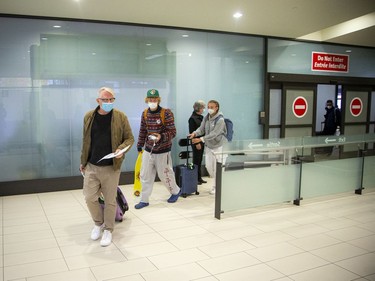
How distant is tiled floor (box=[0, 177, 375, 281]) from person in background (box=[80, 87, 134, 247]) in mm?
489

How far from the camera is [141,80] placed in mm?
6746

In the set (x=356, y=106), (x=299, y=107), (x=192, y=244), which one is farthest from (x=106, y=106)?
(x=356, y=106)

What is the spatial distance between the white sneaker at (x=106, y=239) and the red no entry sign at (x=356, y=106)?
7.88 m

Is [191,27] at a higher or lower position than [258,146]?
higher

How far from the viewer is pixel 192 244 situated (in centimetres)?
383

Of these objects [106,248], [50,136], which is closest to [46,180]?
[50,136]

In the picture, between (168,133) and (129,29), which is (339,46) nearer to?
(129,29)

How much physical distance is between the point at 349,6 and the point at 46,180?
5.78 metres

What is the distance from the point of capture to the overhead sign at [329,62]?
8570mm

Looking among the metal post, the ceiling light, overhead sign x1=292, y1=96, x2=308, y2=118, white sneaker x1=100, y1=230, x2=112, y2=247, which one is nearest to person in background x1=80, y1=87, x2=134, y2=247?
white sneaker x1=100, y1=230, x2=112, y2=247

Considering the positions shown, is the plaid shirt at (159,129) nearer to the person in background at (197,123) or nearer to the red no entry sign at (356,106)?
the person in background at (197,123)

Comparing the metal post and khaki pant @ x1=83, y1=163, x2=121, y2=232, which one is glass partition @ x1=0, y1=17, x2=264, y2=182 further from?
khaki pant @ x1=83, y1=163, x2=121, y2=232

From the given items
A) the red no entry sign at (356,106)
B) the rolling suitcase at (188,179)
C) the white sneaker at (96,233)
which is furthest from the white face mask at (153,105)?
the red no entry sign at (356,106)

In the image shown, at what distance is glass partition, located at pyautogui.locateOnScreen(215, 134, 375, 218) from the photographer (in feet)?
15.5
